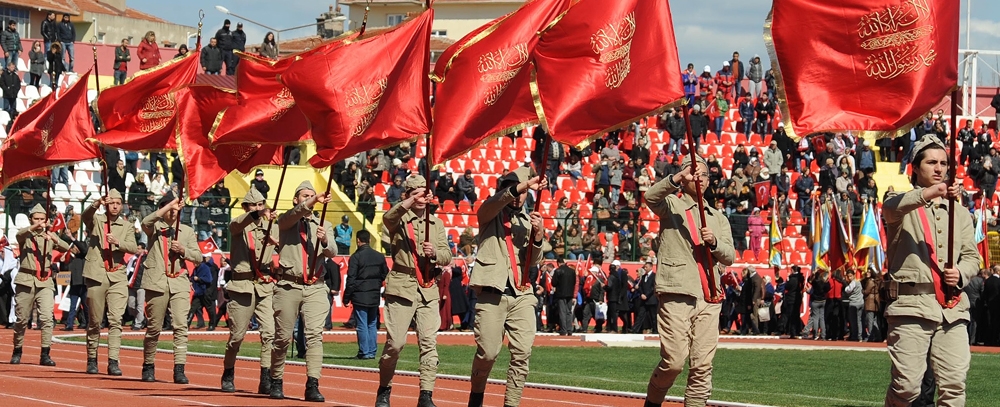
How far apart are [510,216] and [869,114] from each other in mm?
3258

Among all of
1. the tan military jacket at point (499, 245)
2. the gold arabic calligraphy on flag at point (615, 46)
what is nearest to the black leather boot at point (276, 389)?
the tan military jacket at point (499, 245)

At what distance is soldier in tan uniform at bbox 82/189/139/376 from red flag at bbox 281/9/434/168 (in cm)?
522

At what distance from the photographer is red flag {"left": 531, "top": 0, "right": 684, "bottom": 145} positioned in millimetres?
12172

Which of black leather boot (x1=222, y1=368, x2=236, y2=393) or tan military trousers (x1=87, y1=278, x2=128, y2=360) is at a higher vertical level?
tan military trousers (x1=87, y1=278, x2=128, y2=360)

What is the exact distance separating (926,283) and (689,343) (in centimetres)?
204

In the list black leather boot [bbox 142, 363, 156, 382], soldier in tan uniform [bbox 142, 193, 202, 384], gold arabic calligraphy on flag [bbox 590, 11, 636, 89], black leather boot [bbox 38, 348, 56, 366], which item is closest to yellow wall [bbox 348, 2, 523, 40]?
black leather boot [bbox 38, 348, 56, 366]

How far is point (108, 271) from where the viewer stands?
742 inches

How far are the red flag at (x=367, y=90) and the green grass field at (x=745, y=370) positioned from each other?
5056mm

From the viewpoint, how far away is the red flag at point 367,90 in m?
13.9

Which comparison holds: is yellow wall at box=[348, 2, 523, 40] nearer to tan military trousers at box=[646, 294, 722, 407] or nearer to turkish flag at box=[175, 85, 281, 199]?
turkish flag at box=[175, 85, 281, 199]

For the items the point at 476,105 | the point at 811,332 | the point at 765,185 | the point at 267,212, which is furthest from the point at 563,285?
the point at 476,105

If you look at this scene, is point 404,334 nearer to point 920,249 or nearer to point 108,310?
point 920,249

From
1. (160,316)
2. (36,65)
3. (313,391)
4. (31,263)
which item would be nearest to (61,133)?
(31,263)

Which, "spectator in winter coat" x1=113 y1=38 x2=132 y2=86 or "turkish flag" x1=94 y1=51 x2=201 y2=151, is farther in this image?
"spectator in winter coat" x1=113 y1=38 x2=132 y2=86
